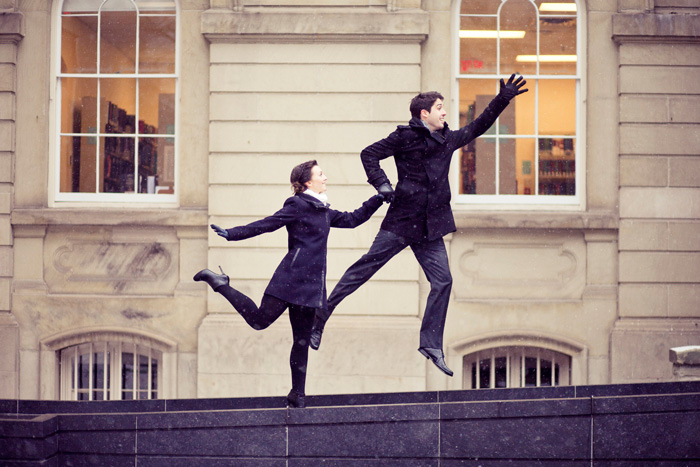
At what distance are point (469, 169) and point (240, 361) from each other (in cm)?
318

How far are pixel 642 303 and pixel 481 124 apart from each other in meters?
4.24

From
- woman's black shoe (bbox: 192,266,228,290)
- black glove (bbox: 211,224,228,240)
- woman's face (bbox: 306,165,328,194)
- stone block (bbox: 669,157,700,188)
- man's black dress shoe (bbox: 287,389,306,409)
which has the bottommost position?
man's black dress shoe (bbox: 287,389,306,409)

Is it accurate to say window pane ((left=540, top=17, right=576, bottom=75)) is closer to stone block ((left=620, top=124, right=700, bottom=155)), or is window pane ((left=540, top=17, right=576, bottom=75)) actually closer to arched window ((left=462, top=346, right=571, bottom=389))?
stone block ((left=620, top=124, right=700, bottom=155))

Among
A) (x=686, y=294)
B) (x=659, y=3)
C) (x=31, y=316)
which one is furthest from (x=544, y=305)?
(x=31, y=316)

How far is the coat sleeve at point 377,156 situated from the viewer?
5.94 meters

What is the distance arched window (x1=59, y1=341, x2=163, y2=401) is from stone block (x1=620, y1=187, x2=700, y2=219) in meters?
5.19

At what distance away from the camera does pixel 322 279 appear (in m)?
5.93

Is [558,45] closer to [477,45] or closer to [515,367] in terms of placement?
[477,45]

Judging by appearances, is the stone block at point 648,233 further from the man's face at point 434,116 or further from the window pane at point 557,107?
the man's face at point 434,116

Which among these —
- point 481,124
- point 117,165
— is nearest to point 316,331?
point 481,124

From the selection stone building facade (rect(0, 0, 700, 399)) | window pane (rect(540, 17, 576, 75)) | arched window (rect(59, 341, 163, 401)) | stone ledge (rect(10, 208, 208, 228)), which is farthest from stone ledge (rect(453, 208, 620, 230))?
arched window (rect(59, 341, 163, 401))

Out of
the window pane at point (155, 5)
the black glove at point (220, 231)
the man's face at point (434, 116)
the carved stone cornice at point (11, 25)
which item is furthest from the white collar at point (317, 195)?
the carved stone cornice at point (11, 25)

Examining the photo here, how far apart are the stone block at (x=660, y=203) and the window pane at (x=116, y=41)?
5504mm

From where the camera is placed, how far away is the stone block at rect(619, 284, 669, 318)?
9.40 m
